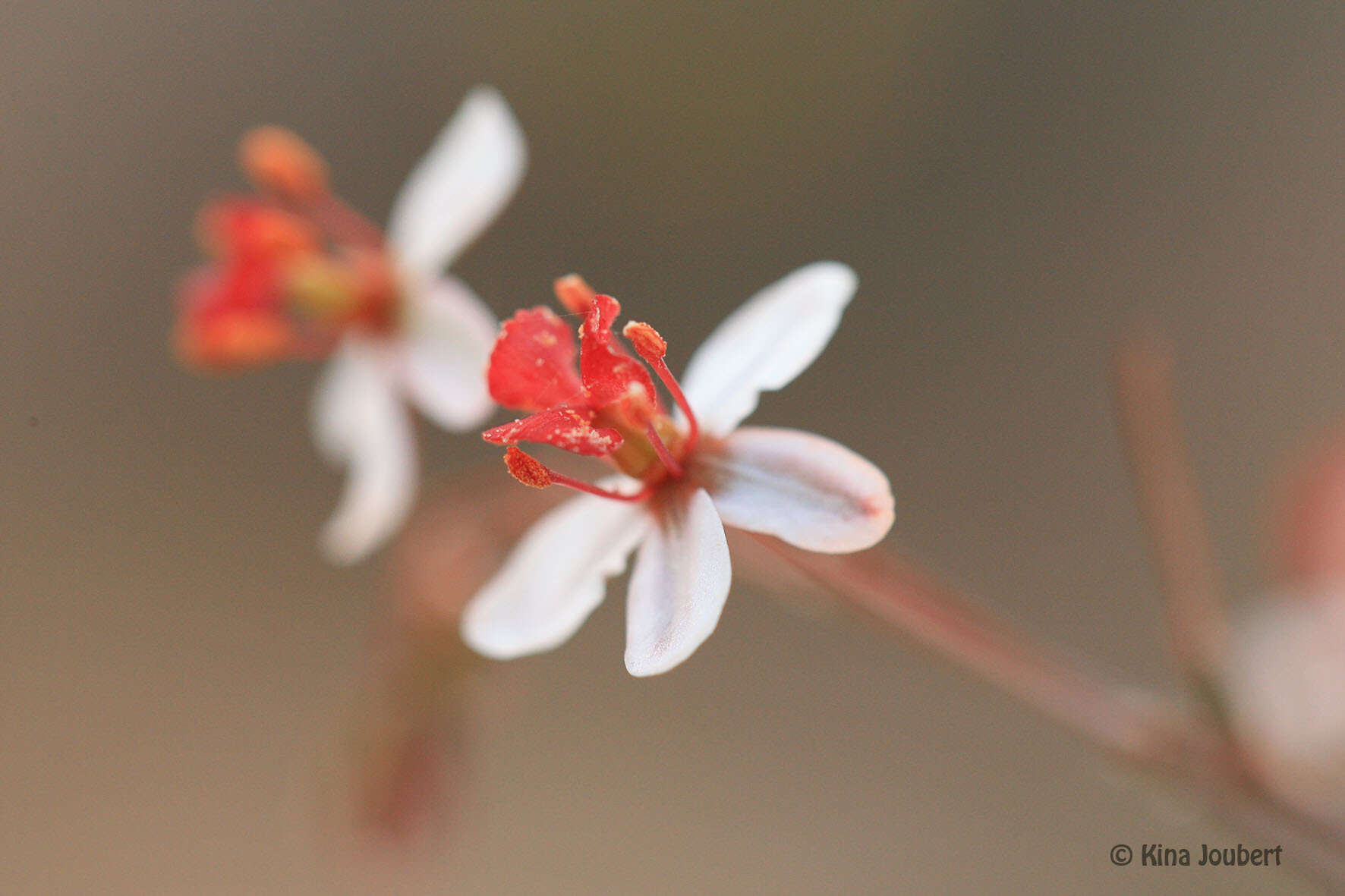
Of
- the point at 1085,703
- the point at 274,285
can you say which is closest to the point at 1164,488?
the point at 1085,703

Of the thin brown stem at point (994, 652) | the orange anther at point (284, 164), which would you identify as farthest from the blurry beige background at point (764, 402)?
the thin brown stem at point (994, 652)

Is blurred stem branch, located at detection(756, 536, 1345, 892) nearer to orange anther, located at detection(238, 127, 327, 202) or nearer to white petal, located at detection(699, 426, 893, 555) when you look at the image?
white petal, located at detection(699, 426, 893, 555)

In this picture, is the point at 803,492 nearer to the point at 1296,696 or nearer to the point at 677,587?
the point at 677,587

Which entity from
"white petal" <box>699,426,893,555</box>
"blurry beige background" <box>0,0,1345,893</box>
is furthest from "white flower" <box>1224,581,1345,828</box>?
"blurry beige background" <box>0,0,1345,893</box>

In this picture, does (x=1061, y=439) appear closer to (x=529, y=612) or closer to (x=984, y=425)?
(x=984, y=425)

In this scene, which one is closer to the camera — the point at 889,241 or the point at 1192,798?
the point at 1192,798

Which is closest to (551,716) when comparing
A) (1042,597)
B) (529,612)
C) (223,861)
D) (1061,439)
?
(223,861)

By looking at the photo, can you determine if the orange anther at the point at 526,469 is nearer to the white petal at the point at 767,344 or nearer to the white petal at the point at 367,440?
the white petal at the point at 767,344
